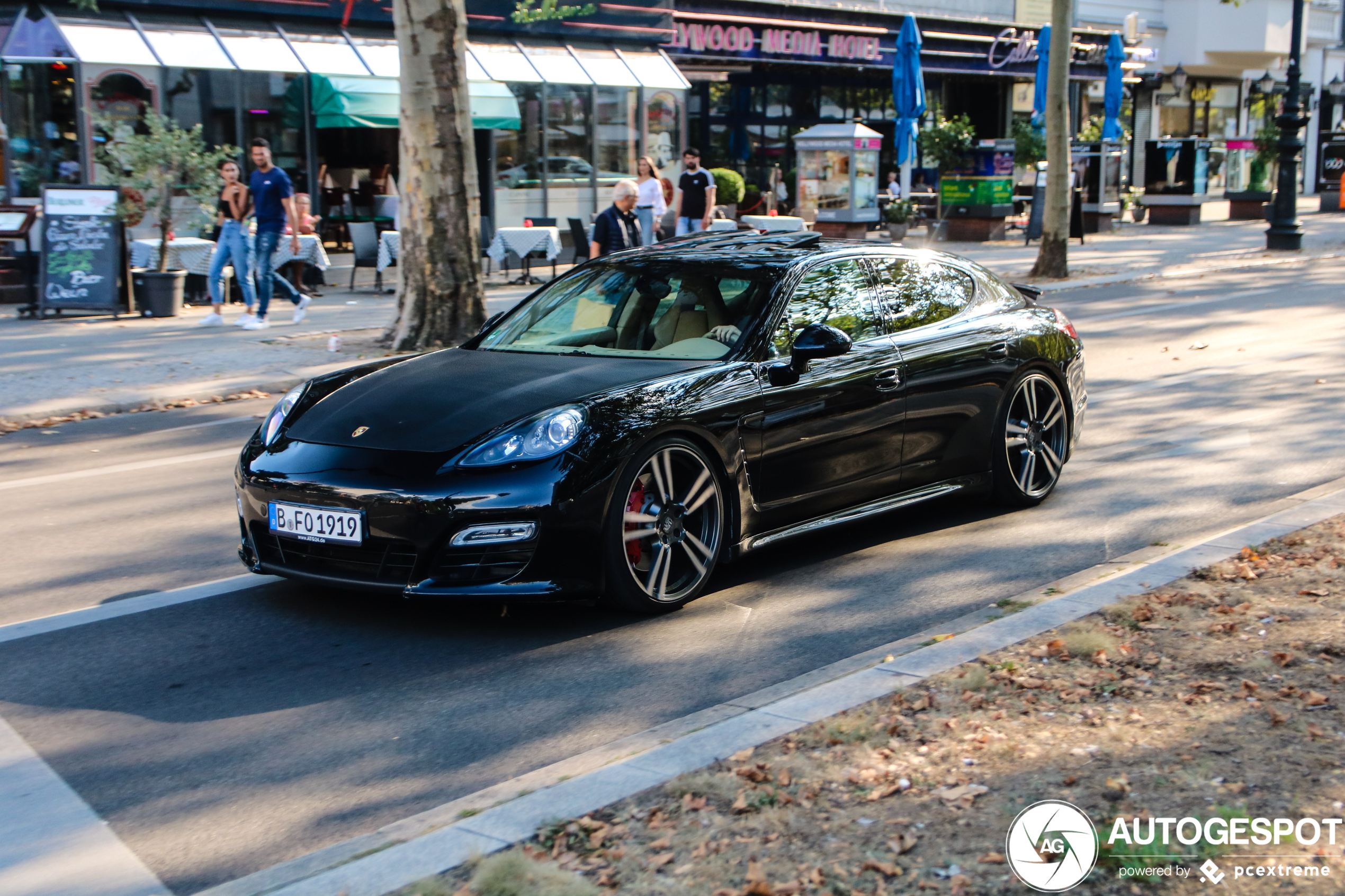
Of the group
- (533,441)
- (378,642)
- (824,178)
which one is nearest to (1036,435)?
(533,441)

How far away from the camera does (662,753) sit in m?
3.99

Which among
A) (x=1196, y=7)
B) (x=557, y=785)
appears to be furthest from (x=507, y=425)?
(x=1196, y=7)

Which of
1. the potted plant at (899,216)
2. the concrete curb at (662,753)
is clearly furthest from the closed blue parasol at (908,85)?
the concrete curb at (662,753)

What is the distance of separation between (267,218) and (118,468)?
267 inches

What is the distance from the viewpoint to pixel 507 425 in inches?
211

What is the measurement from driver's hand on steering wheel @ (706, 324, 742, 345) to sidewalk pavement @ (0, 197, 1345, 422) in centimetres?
643

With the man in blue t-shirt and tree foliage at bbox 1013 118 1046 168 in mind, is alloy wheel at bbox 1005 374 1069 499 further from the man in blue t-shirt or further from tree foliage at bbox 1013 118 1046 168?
tree foliage at bbox 1013 118 1046 168

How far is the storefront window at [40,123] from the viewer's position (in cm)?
1920

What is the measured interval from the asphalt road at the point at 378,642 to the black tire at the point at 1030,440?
153mm

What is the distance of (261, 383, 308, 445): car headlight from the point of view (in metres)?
5.79

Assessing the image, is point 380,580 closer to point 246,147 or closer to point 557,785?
point 557,785

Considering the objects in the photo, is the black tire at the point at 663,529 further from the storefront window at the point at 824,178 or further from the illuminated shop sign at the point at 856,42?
the storefront window at the point at 824,178

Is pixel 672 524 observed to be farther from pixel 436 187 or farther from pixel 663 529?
pixel 436 187

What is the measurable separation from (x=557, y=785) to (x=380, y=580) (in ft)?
5.43
